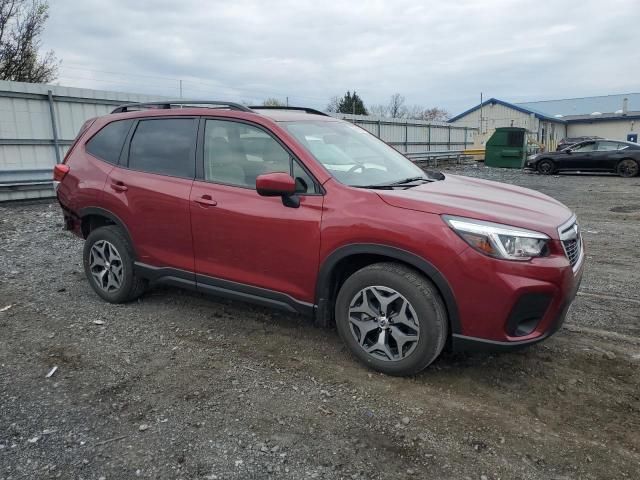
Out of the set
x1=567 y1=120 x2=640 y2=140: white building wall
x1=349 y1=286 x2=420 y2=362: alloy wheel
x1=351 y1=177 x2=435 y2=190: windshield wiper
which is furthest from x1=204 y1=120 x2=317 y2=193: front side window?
x1=567 y1=120 x2=640 y2=140: white building wall

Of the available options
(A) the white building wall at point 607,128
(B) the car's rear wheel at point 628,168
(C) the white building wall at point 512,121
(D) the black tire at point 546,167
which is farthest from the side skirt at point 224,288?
(A) the white building wall at point 607,128

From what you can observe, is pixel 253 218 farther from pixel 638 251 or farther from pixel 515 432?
pixel 638 251

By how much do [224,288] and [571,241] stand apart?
2543 millimetres

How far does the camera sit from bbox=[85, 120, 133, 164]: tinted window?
15.1 ft

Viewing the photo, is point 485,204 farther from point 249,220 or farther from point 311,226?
point 249,220

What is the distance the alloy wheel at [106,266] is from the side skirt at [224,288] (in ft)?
0.83

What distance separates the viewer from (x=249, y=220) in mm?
3652

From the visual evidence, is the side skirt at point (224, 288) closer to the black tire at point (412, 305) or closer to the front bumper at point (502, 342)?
the black tire at point (412, 305)

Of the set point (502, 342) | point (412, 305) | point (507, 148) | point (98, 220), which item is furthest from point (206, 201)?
point (507, 148)

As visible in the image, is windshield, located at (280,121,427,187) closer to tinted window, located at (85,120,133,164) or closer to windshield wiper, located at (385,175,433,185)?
windshield wiper, located at (385,175,433,185)

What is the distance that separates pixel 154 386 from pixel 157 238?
1442 mm

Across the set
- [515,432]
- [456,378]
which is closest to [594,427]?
[515,432]

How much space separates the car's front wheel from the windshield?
19375 millimetres

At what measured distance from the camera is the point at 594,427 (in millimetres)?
2785
